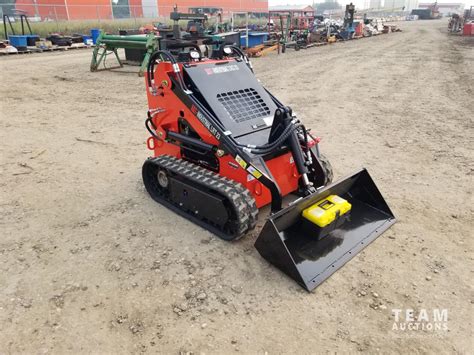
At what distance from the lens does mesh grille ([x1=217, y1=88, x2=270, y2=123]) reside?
161 inches

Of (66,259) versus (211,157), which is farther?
(211,157)

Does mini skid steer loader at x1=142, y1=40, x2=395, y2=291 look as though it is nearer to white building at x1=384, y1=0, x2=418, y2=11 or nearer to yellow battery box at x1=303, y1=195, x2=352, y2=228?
yellow battery box at x1=303, y1=195, x2=352, y2=228

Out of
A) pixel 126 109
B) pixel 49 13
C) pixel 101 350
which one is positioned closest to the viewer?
pixel 101 350

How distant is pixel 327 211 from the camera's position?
3436 mm

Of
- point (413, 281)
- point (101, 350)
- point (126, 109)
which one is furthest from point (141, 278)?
point (126, 109)

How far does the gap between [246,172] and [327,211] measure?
85 centimetres

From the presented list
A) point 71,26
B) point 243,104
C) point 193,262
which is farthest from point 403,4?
point 193,262

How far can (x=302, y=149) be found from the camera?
4.07 m

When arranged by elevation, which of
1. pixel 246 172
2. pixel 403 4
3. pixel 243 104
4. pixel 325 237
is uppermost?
pixel 403 4

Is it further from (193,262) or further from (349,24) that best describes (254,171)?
(349,24)

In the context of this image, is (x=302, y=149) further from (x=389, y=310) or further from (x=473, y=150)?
(x=473, y=150)

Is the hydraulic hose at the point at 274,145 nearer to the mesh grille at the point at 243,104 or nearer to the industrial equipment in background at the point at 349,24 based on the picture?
the mesh grille at the point at 243,104

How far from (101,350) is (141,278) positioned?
2.48 ft

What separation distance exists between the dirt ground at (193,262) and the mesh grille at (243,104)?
1.28m
